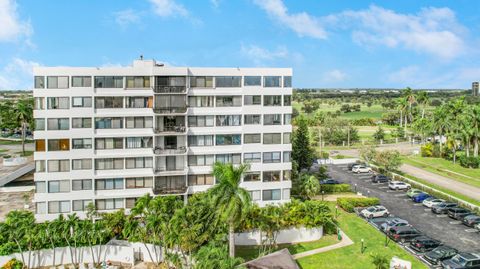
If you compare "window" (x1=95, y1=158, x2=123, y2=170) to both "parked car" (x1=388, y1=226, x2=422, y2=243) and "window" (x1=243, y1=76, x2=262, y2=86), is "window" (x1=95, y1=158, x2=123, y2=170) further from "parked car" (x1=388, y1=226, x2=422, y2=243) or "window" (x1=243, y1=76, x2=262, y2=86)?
"parked car" (x1=388, y1=226, x2=422, y2=243)

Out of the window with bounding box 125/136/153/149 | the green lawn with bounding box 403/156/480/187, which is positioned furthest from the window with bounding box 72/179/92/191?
the green lawn with bounding box 403/156/480/187

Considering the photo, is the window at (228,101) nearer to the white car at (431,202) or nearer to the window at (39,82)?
the window at (39,82)

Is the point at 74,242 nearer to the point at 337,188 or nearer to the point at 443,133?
the point at 337,188

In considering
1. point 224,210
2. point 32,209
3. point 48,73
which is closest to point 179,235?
point 224,210

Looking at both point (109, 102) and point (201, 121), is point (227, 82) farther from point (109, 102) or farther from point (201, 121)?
point (109, 102)

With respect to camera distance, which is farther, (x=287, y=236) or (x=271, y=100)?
(x=271, y=100)

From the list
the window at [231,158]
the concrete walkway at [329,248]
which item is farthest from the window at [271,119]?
the concrete walkway at [329,248]

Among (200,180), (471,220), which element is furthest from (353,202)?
(200,180)
